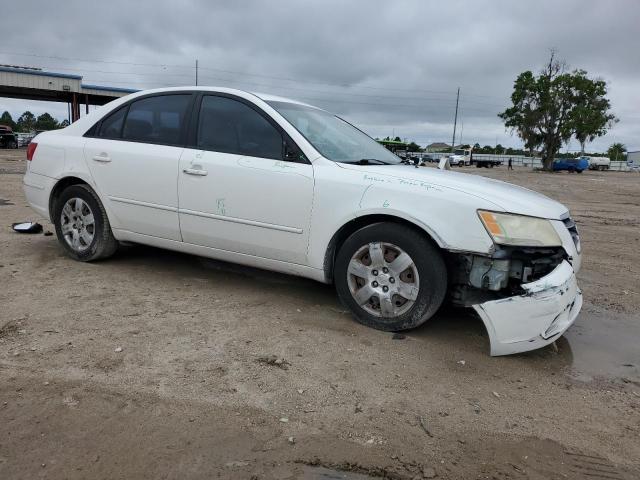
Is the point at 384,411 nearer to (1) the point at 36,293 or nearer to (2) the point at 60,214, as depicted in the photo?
(1) the point at 36,293

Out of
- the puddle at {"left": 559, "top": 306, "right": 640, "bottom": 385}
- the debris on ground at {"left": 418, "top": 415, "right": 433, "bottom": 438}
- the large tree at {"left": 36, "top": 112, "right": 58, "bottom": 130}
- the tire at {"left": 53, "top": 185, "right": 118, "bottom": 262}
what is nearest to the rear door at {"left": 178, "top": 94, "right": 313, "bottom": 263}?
the tire at {"left": 53, "top": 185, "right": 118, "bottom": 262}

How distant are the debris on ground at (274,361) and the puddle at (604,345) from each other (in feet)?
5.70

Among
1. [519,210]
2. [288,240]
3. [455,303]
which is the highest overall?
[519,210]

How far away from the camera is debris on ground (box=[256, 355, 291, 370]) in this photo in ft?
9.87

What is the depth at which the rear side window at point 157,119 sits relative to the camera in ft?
14.4

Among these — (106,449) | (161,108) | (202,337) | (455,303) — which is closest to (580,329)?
(455,303)

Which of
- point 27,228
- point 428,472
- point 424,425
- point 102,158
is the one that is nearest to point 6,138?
point 27,228

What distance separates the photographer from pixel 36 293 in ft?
13.3

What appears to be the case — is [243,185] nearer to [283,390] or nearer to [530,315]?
[283,390]

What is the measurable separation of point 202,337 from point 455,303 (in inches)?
66.3

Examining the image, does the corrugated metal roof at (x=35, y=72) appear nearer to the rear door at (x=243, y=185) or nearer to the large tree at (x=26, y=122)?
the rear door at (x=243, y=185)

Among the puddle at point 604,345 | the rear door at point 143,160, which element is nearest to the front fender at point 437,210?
the puddle at point 604,345

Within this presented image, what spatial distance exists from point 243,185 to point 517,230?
1.97 meters

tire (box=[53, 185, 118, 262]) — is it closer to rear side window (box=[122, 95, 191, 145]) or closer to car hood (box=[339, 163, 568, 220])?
rear side window (box=[122, 95, 191, 145])
